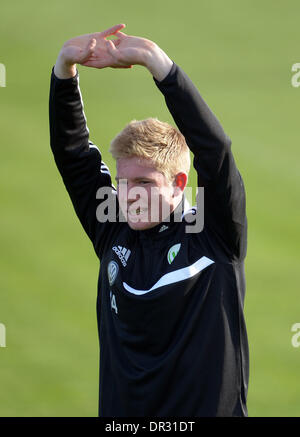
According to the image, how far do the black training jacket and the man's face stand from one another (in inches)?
2.6

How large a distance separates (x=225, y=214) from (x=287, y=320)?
3.64 meters

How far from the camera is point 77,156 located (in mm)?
3020

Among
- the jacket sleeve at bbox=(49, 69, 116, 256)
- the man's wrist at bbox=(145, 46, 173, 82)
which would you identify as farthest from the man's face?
the man's wrist at bbox=(145, 46, 173, 82)

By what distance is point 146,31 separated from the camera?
29.0 ft

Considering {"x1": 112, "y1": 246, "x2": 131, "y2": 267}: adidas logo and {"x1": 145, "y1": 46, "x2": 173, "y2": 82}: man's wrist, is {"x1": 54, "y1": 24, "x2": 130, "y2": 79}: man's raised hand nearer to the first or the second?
{"x1": 145, "y1": 46, "x2": 173, "y2": 82}: man's wrist

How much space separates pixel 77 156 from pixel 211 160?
0.69 meters

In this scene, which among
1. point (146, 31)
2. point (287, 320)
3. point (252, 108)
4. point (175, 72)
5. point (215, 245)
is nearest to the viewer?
point (175, 72)

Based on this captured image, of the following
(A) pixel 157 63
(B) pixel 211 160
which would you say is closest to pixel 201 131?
(B) pixel 211 160

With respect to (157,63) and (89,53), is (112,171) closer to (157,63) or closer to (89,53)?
(89,53)

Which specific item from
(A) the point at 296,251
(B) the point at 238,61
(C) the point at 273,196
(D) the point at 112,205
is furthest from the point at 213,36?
(D) the point at 112,205

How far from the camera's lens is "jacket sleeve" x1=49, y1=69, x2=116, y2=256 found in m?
2.93

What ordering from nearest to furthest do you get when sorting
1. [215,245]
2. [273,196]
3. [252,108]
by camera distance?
1. [215,245]
2. [273,196]
3. [252,108]
